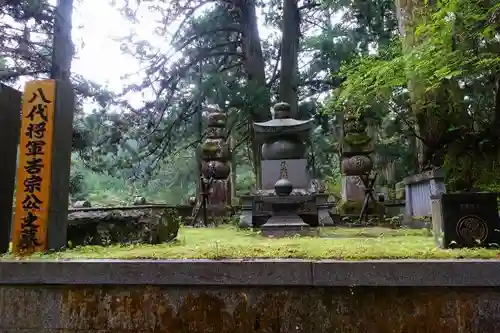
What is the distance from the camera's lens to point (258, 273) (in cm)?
339

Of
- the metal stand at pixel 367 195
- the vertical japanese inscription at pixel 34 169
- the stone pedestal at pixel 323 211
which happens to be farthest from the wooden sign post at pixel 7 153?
the metal stand at pixel 367 195

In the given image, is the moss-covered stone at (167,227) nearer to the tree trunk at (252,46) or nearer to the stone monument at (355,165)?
the stone monument at (355,165)

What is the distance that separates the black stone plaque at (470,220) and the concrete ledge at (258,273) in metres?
0.75

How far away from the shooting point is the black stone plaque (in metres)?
3.86

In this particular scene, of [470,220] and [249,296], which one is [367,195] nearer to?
[470,220]

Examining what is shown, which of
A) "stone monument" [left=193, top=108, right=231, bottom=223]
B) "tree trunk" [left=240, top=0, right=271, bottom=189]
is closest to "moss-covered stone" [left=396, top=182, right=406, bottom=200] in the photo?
"tree trunk" [left=240, top=0, right=271, bottom=189]

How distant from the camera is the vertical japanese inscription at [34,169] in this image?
13.9ft

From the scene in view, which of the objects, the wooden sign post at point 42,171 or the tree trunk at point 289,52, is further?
the tree trunk at point 289,52

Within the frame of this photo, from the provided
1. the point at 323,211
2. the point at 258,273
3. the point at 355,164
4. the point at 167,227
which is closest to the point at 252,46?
the point at 355,164

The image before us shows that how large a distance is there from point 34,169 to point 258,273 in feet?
8.65

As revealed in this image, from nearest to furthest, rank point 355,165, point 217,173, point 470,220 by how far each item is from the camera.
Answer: point 470,220 < point 355,165 < point 217,173

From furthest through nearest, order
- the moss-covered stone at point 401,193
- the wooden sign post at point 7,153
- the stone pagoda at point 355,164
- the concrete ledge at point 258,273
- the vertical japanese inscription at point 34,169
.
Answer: the moss-covered stone at point 401,193, the stone pagoda at point 355,164, the wooden sign post at point 7,153, the vertical japanese inscription at point 34,169, the concrete ledge at point 258,273

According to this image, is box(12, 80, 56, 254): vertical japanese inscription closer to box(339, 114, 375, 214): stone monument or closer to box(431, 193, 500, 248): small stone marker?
box(431, 193, 500, 248): small stone marker

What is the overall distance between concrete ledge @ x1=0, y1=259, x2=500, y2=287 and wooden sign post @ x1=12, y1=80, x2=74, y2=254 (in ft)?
2.09
